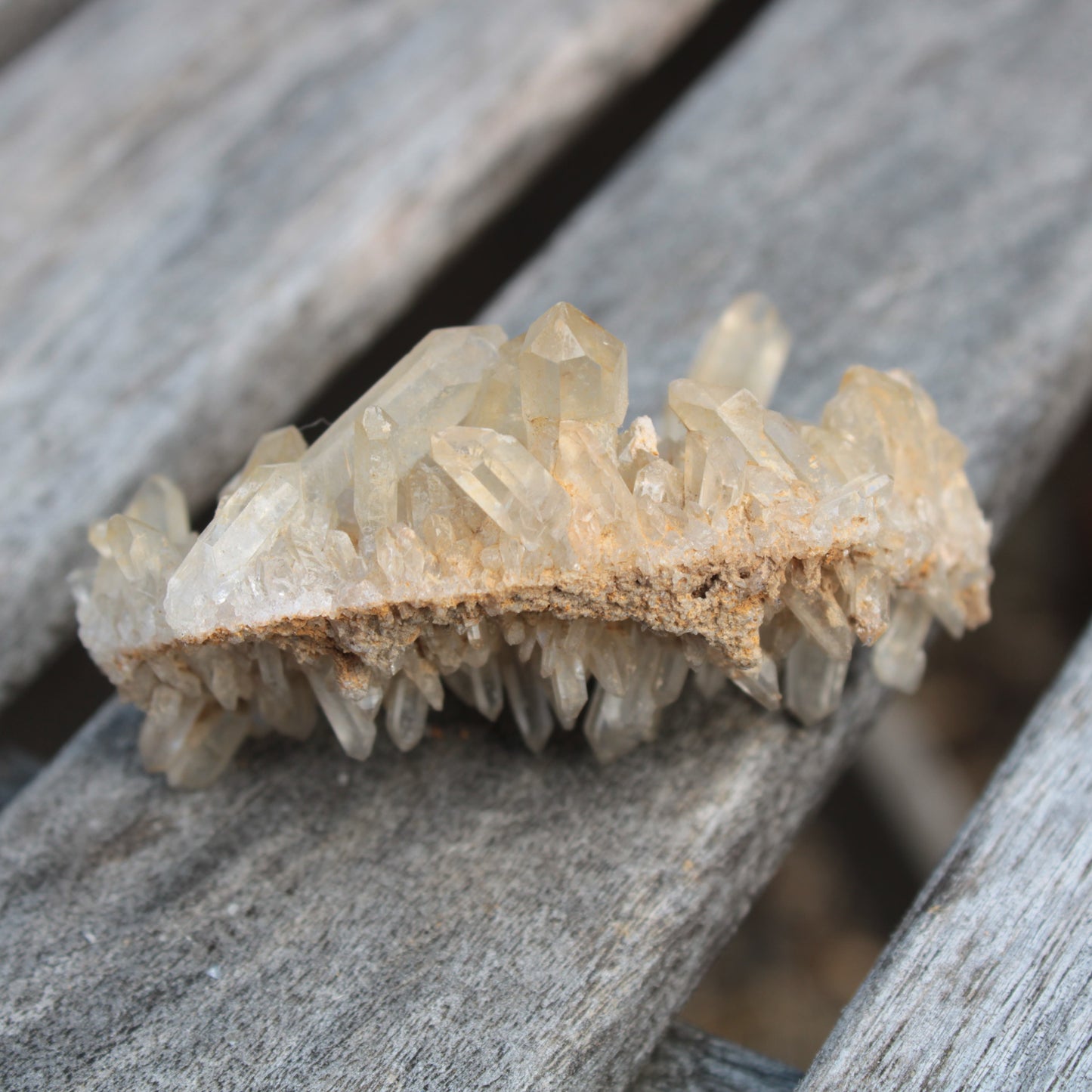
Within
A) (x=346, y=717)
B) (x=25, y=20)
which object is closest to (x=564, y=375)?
(x=346, y=717)

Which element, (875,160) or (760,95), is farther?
(760,95)

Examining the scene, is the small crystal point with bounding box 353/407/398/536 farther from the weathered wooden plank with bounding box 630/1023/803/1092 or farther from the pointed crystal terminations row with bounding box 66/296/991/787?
the weathered wooden plank with bounding box 630/1023/803/1092

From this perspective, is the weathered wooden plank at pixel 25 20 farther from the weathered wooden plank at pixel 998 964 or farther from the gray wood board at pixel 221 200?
the weathered wooden plank at pixel 998 964

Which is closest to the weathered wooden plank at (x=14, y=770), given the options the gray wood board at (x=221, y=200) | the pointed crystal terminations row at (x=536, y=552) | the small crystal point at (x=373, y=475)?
the gray wood board at (x=221, y=200)

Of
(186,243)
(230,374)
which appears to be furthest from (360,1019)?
(186,243)

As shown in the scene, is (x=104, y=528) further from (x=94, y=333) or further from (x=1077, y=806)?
(x=1077, y=806)

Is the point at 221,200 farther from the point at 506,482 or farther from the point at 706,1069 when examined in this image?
the point at 706,1069
